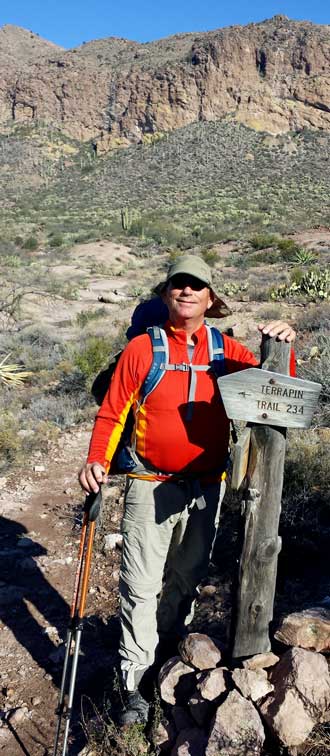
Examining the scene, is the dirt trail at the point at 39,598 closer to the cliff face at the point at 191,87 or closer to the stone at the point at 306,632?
the stone at the point at 306,632

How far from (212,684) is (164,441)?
97cm

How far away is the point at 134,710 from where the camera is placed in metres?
2.54

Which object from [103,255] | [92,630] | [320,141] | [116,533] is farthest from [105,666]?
[320,141]

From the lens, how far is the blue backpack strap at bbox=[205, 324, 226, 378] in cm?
247

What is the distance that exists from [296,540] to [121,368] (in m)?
2.02

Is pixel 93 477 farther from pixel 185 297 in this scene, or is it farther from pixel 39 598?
pixel 39 598

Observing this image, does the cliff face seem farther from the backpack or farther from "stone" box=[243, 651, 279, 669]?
"stone" box=[243, 651, 279, 669]

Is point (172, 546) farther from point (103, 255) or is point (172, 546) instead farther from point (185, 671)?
point (103, 255)

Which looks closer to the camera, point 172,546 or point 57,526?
point 172,546

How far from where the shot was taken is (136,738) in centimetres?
241

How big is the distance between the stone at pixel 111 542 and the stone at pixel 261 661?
6.59 ft

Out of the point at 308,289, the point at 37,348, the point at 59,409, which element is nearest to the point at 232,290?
the point at 308,289

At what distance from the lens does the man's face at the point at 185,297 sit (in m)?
2.44

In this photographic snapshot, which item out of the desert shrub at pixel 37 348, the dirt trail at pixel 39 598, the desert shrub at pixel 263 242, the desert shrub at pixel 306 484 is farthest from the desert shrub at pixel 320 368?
the desert shrub at pixel 263 242
